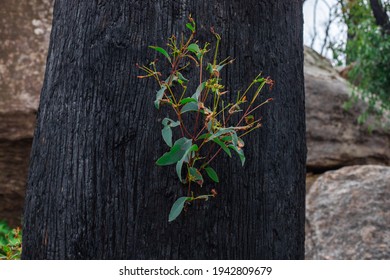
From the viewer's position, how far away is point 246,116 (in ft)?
5.16

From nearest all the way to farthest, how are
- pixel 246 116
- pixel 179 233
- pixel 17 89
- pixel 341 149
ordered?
pixel 179 233
pixel 246 116
pixel 17 89
pixel 341 149

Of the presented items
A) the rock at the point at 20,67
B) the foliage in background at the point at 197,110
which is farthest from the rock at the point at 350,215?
the foliage in background at the point at 197,110

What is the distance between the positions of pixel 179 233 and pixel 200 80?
15.3 inches

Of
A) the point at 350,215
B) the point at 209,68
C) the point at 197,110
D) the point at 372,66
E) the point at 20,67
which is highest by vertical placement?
the point at 372,66

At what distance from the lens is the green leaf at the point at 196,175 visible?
145 cm

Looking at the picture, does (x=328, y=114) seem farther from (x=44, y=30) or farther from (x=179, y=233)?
(x=179, y=233)

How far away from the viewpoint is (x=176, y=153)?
143 centimetres

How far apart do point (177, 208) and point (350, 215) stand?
4.50 metres

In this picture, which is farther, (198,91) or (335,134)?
(335,134)

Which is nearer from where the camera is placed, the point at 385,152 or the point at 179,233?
the point at 179,233

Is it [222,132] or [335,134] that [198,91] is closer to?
[222,132]

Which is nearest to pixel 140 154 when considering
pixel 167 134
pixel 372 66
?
pixel 167 134

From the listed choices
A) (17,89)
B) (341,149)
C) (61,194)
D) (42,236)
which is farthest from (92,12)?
(341,149)

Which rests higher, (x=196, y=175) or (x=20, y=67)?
(x=20, y=67)
